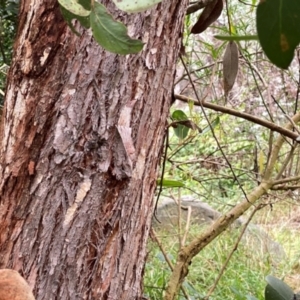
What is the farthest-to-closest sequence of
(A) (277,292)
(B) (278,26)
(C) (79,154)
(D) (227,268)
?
(D) (227,268)
(A) (277,292)
(C) (79,154)
(B) (278,26)

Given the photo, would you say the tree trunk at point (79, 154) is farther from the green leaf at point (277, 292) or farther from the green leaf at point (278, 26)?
the green leaf at point (278, 26)

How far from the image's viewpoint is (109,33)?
33cm

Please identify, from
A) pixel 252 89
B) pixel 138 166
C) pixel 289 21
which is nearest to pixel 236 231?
pixel 252 89

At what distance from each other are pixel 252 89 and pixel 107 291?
8.21ft

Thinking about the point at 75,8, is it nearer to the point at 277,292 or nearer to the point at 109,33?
the point at 109,33

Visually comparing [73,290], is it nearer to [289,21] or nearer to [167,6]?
[167,6]

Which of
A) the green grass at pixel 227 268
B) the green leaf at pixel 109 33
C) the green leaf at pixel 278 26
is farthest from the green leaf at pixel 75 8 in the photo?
the green grass at pixel 227 268

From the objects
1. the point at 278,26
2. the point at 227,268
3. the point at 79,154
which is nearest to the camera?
the point at 278,26

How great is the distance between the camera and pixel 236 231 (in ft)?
9.23

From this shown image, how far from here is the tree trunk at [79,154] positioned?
656mm

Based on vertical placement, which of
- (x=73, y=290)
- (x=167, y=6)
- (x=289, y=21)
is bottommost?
(x=73, y=290)

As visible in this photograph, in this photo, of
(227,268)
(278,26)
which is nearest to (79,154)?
(278,26)

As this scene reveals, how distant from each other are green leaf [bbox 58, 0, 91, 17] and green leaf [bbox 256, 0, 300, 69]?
0.11 meters

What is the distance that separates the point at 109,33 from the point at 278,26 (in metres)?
0.13
